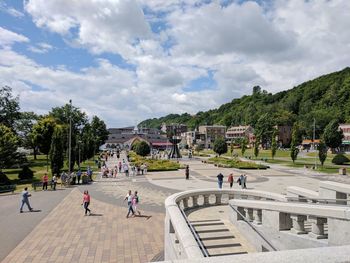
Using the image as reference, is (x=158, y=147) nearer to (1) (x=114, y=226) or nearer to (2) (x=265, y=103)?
(2) (x=265, y=103)

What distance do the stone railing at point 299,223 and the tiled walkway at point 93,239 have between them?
14.3 ft

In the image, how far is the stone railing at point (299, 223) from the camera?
241 inches

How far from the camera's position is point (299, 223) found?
7.04 m

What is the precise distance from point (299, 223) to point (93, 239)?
27.2ft

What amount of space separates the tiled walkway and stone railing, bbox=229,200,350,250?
4359 mm

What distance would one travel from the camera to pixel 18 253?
1088 cm

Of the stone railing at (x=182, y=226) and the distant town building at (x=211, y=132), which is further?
the distant town building at (x=211, y=132)

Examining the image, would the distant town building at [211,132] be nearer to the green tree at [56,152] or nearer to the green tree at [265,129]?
the green tree at [265,129]

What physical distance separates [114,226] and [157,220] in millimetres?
2195

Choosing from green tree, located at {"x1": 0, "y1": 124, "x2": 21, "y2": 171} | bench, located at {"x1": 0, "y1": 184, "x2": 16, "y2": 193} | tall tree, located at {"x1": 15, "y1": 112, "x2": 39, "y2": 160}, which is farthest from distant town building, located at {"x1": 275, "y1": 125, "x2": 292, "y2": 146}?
bench, located at {"x1": 0, "y1": 184, "x2": 16, "y2": 193}

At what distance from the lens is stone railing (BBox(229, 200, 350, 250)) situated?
6109 mm

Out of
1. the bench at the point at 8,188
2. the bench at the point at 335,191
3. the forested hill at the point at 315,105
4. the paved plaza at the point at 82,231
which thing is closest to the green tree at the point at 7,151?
the bench at the point at 8,188

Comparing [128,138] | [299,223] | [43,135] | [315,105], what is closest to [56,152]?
[43,135]

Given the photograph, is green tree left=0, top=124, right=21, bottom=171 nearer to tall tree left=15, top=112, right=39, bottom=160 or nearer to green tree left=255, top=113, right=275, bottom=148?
tall tree left=15, top=112, right=39, bottom=160
